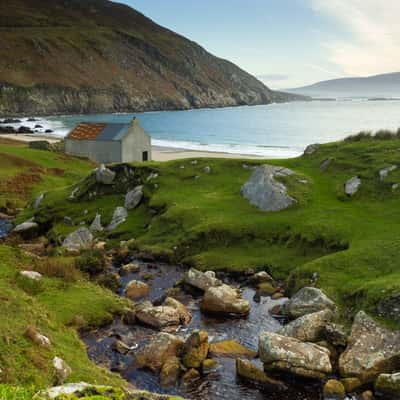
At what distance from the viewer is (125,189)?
4788cm

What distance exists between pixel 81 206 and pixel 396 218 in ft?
97.1

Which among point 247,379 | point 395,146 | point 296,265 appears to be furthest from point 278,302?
point 395,146

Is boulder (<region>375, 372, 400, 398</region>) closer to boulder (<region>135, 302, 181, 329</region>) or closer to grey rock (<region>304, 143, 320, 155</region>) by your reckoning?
boulder (<region>135, 302, 181, 329</region>)

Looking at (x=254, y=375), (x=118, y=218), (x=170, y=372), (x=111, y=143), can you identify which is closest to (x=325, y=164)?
(x=118, y=218)

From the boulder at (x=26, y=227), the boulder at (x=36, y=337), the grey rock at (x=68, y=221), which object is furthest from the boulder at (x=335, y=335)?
the boulder at (x=26, y=227)

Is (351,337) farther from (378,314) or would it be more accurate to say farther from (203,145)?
(203,145)

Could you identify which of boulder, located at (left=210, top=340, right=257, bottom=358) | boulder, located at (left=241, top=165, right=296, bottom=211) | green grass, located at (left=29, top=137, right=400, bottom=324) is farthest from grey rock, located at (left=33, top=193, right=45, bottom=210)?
boulder, located at (left=210, top=340, right=257, bottom=358)

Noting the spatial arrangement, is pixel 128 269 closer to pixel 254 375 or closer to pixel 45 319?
pixel 45 319

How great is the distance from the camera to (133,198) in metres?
44.6

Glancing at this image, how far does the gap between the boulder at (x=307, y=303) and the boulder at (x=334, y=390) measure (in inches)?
224

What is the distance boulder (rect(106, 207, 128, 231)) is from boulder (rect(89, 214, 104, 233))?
0.77 metres

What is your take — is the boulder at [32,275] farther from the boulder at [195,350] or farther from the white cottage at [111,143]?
the white cottage at [111,143]

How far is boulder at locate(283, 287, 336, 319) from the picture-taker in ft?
78.4

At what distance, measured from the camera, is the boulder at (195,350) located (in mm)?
19828
